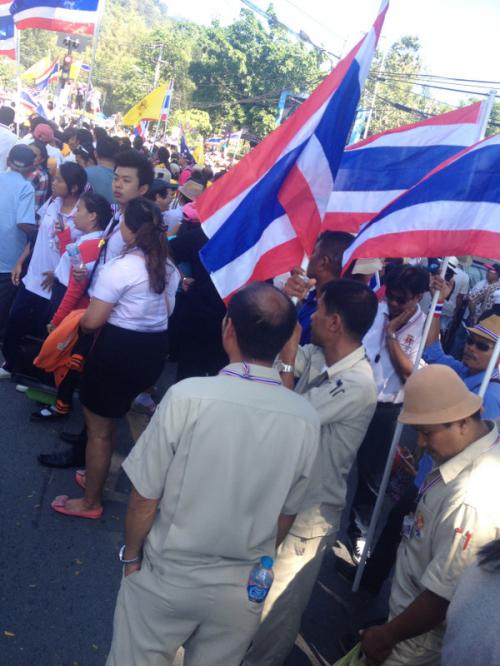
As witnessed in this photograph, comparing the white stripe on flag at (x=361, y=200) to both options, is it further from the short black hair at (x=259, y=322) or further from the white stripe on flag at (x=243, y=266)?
the short black hair at (x=259, y=322)

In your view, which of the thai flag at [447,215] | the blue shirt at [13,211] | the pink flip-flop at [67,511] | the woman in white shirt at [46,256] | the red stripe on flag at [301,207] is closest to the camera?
the red stripe on flag at [301,207]

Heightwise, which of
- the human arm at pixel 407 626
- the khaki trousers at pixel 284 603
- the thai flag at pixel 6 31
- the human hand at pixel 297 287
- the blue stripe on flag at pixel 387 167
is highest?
the thai flag at pixel 6 31

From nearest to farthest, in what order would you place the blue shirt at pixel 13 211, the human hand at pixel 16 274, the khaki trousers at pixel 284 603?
the khaki trousers at pixel 284 603, the blue shirt at pixel 13 211, the human hand at pixel 16 274

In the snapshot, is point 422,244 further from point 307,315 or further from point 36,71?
point 36,71

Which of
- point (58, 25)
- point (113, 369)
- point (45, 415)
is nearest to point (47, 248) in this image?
point (45, 415)

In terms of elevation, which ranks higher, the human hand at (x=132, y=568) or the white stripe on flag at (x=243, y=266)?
the white stripe on flag at (x=243, y=266)

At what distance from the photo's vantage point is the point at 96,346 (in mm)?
3629

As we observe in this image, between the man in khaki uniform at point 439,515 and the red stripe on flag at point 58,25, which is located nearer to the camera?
the man in khaki uniform at point 439,515

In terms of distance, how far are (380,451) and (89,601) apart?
2.04m

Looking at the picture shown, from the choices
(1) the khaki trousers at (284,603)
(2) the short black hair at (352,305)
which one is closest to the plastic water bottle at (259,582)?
(1) the khaki trousers at (284,603)

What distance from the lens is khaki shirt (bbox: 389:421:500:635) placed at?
202 centimetres

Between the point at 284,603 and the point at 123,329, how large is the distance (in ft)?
5.74

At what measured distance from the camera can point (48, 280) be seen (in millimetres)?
5031

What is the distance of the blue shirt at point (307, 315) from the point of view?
12.8ft
